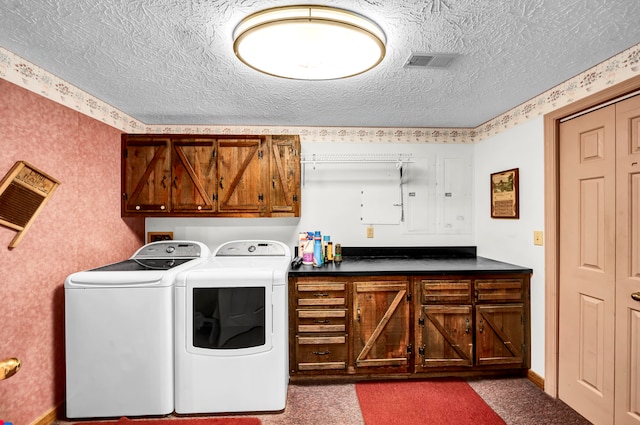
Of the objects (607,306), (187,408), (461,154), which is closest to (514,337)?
(607,306)

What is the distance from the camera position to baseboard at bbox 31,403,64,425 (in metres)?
2.16

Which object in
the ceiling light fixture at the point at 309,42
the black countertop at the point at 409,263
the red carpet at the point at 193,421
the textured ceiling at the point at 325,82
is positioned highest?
the textured ceiling at the point at 325,82

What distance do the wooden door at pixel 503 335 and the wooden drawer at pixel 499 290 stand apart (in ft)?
0.19

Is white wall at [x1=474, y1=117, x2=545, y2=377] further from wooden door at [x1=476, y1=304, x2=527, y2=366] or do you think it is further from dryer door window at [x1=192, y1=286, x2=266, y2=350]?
dryer door window at [x1=192, y1=286, x2=266, y2=350]

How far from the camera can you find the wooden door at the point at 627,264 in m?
1.91

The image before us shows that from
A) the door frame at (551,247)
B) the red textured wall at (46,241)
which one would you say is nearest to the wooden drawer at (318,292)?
the door frame at (551,247)

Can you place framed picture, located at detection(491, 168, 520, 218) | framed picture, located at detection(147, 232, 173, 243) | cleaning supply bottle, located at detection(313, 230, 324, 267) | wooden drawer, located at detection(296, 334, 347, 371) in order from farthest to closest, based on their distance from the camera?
1. framed picture, located at detection(147, 232, 173, 243)
2. cleaning supply bottle, located at detection(313, 230, 324, 267)
3. framed picture, located at detection(491, 168, 520, 218)
4. wooden drawer, located at detection(296, 334, 347, 371)

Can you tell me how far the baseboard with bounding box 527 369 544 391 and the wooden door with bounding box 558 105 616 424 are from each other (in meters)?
0.16

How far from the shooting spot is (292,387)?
2.72 meters

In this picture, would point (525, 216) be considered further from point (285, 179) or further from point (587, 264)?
point (285, 179)

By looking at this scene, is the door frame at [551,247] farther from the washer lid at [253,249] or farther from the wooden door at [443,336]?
the washer lid at [253,249]

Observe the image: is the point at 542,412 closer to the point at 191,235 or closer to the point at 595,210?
the point at 595,210

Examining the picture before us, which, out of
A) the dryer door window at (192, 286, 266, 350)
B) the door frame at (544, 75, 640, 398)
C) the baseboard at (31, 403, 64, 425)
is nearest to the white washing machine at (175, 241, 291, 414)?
the dryer door window at (192, 286, 266, 350)

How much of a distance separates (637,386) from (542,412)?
634mm
